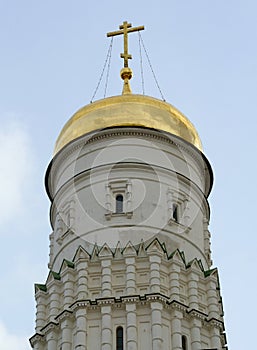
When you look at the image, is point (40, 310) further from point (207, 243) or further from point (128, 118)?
point (128, 118)

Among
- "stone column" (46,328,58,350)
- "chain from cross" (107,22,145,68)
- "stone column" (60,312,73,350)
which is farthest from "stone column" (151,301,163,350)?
"chain from cross" (107,22,145,68)

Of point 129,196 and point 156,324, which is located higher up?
point 129,196

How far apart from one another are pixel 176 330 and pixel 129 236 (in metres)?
3.48

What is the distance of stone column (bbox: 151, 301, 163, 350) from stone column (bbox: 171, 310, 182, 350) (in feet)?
1.52

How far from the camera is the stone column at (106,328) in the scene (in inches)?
890

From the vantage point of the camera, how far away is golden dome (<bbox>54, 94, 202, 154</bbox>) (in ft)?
90.4

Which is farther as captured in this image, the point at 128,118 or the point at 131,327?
the point at 128,118

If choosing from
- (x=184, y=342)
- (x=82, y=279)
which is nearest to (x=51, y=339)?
(x=82, y=279)

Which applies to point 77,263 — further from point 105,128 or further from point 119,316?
point 105,128

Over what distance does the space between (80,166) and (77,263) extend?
13.0ft

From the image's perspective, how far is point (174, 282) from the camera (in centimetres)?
2428

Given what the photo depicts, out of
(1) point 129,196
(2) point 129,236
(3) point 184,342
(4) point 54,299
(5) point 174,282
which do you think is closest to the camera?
(3) point 184,342

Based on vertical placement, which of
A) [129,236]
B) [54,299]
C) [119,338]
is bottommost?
[119,338]

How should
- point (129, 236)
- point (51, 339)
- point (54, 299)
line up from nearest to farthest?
point (51, 339)
point (54, 299)
point (129, 236)
